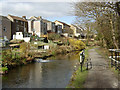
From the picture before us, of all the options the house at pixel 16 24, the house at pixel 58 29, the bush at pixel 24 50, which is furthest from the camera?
the house at pixel 58 29

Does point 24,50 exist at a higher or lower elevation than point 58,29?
lower

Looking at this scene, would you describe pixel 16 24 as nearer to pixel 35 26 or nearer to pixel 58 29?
pixel 35 26

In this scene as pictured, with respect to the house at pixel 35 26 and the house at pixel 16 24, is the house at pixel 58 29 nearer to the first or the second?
the house at pixel 35 26

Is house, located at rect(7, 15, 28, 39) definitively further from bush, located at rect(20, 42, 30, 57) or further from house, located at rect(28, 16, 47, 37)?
bush, located at rect(20, 42, 30, 57)

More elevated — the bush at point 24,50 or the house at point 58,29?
the house at point 58,29

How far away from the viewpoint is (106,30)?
1952 cm

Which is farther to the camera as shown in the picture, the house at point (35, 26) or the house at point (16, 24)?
the house at point (35, 26)

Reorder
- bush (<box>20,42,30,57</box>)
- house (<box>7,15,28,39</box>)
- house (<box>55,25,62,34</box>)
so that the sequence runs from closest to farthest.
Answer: bush (<box>20,42,30,57</box>)
house (<box>7,15,28,39</box>)
house (<box>55,25,62,34</box>)

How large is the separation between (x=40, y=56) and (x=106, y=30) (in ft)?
36.3

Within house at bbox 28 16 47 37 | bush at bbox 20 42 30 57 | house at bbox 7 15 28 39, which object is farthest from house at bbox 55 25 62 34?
bush at bbox 20 42 30 57

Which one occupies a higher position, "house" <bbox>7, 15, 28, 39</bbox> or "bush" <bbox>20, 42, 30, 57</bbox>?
"house" <bbox>7, 15, 28, 39</bbox>

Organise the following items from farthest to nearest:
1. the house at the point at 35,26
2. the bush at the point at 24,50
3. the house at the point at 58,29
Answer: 1. the house at the point at 58,29
2. the house at the point at 35,26
3. the bush at the point at 24,50

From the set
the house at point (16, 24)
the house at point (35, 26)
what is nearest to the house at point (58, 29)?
the house at point (35, 26)

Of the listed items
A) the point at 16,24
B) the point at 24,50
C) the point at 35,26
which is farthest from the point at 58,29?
the point at 24,50
